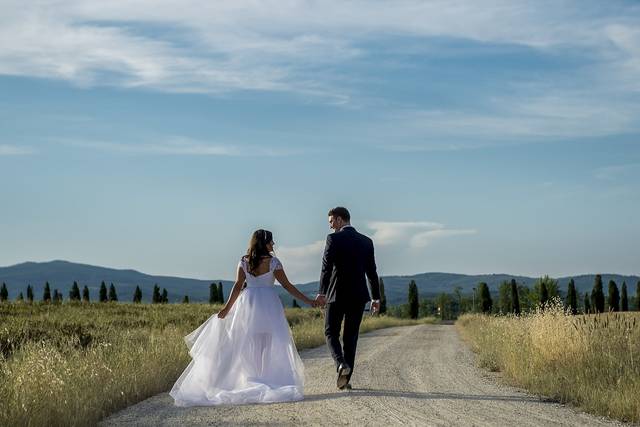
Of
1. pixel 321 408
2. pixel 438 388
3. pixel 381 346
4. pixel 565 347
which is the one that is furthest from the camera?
pixel 381 346

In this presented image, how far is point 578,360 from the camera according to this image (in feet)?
49.3

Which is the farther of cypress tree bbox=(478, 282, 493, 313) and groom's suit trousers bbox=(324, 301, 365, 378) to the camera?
cypress tree bbox=(478, 282, 493, 313)

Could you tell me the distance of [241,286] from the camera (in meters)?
13.3

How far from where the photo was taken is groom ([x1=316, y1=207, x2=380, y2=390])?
1335cm

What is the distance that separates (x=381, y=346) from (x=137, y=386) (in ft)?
44.1

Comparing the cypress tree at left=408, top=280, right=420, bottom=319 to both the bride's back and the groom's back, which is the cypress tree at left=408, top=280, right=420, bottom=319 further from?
the bride's back

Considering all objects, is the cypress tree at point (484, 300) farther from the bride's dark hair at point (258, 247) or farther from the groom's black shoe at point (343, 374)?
the bride's dark hair at point (258, 247)

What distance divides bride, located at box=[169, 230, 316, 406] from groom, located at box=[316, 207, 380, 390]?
0.43 m

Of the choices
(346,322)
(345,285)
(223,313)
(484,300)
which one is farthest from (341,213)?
(484,300)

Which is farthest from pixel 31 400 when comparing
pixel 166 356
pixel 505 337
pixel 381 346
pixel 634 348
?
pixel 381 346

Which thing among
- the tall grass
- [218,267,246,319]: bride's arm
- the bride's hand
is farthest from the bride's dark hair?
the tall grass

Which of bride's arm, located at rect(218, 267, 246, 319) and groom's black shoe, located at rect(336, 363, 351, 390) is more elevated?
bride's arm, located at rect(218, 267, 246, 319)

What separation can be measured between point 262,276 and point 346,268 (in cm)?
128

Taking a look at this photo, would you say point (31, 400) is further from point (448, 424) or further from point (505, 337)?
point (505, 337)
